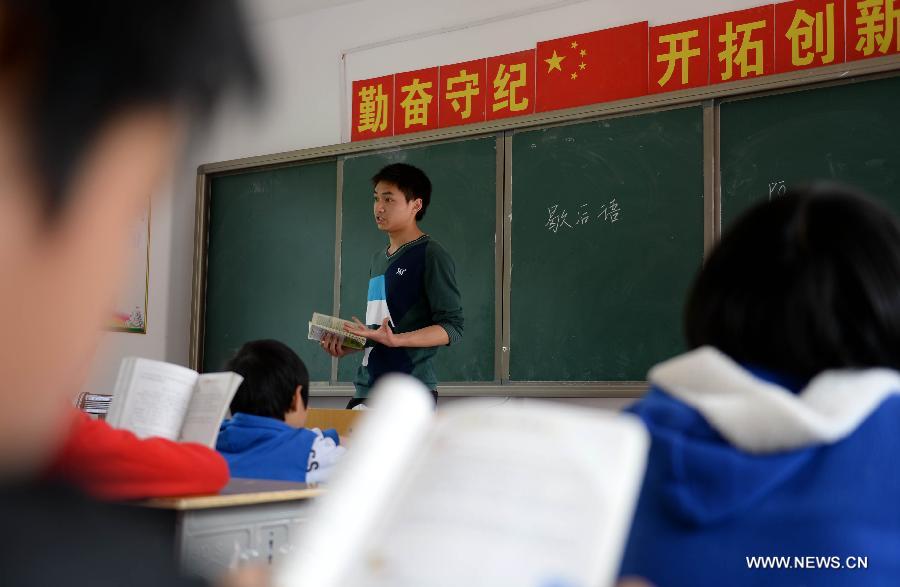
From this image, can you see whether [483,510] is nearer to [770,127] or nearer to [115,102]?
[115,102]

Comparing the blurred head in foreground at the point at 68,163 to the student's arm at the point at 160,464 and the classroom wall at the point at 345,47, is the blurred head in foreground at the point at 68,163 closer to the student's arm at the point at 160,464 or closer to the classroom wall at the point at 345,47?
the student's arm at the point at 160,464

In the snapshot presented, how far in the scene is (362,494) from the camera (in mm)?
410

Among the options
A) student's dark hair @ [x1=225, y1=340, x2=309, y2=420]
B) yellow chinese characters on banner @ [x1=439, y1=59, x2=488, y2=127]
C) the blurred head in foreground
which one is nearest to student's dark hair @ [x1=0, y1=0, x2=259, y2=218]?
the blurred head in foreground

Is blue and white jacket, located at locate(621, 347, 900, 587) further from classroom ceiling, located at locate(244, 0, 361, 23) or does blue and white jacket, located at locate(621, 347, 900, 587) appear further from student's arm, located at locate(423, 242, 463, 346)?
classroom ceiling, located at locate(244, 0, 361, 23)

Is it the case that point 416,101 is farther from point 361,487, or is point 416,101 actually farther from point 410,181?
point 361,487

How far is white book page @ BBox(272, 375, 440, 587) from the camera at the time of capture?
382 millimetres

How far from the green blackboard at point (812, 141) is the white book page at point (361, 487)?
11.4ft

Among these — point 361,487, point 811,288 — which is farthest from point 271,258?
point 361,487

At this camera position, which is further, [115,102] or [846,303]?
[846,303]

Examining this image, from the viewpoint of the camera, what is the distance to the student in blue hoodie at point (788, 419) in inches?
35.5

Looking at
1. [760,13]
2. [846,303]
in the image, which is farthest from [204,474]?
[760,13]

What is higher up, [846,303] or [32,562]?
[846,303]

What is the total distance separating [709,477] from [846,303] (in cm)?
25

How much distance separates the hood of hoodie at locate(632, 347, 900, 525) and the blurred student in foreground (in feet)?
2.39
